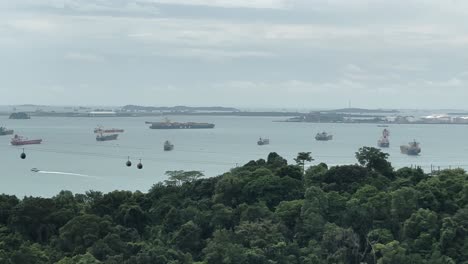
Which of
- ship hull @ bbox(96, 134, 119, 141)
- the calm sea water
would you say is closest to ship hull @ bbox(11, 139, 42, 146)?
the calm sea water

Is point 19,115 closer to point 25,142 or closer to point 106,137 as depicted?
point 106,137

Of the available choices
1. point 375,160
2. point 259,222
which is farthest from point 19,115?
point 259,222

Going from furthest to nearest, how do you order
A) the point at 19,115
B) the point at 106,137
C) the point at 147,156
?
the point at 19,115
the point at 106,137
the point at 147,156

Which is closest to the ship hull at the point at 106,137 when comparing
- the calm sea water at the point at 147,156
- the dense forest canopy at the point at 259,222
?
the calm sea water at the point at 147,156

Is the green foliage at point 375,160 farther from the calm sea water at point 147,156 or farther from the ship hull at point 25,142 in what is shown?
the ship hull at point 25,142

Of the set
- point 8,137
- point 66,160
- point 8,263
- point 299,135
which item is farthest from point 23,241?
point 299,135

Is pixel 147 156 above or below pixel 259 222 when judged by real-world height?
below

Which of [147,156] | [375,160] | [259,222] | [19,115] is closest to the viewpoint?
[259,222]

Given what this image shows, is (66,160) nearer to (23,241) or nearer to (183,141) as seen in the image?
(183,141)
